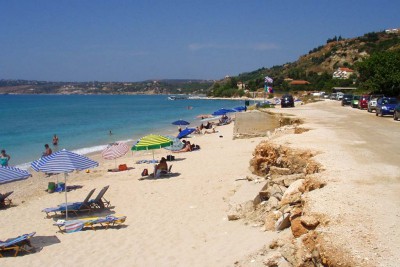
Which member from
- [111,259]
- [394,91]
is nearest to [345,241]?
[111,259]

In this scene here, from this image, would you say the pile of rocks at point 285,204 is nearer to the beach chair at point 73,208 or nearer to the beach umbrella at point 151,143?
the beach umbrella at point 151,143

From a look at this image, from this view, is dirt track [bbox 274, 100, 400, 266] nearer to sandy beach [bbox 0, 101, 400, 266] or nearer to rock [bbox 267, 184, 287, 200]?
sandy beach [bbox 0, 101, 400, 266]

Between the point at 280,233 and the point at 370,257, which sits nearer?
the point at 370,257

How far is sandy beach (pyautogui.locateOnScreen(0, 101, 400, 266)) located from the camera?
6020 mm

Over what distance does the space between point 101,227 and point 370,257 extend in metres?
7.57

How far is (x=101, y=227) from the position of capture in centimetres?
1085

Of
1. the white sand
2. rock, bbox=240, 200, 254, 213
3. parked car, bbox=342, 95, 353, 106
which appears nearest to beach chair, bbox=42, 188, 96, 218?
the white sand

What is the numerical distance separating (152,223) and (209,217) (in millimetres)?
1518

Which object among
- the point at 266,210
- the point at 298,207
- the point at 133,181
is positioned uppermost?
the point at 298,207

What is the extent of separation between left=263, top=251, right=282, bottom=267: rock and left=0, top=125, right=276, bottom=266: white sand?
40.4 inches

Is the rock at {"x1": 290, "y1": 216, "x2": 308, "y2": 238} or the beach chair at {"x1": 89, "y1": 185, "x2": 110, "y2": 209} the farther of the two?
the beach chair at {"x1": 89, "y1": 185, "x2": 110, "y2": 209}

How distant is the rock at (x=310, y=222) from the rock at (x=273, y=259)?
613mm

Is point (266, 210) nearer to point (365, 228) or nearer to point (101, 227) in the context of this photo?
point (365, 228)

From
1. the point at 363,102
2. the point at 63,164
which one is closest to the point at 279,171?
the point at 63,164
